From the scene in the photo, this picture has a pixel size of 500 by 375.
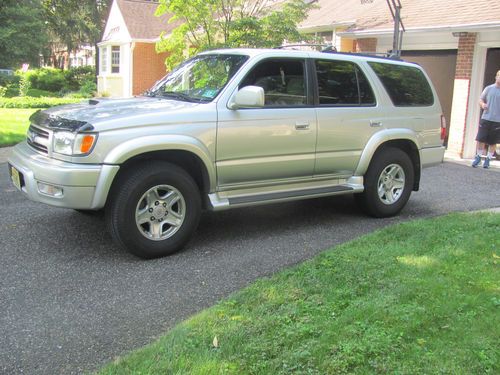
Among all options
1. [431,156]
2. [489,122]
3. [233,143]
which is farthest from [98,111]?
Answer: [489,122]

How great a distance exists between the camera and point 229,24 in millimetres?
12195

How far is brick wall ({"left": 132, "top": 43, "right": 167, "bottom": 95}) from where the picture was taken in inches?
1011

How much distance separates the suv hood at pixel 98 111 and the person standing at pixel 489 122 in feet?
24.7

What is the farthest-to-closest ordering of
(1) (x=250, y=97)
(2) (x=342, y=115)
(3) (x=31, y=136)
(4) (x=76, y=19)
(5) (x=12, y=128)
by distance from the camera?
(4) (x=76, y=19)
(5) (x=12, y=128)
(2) (x=342, y=115)
(3) (x=31, y=136)
(1) (x=250, y=97)

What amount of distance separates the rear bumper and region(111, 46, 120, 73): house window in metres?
23.7

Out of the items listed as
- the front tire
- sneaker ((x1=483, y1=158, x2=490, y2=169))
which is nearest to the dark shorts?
sneaker ((x1=483, y1=158, x2=490, y2=169))

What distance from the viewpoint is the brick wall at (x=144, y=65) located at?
25.7 metres

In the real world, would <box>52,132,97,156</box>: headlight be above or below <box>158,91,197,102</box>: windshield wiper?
below

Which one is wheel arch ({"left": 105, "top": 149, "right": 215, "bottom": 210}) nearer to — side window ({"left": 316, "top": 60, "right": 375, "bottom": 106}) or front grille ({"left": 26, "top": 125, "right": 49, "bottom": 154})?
front grille ({"left": 26, "top": 125, "right": 49, "bottom": 154})

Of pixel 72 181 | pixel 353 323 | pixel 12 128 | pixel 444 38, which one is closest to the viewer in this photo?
pixel 353 323

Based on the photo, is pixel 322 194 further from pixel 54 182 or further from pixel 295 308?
pixel 54 182

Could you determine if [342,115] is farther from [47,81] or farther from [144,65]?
[47,81]

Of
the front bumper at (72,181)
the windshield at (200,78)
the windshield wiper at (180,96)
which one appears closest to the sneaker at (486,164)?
the windshield at (200,78)

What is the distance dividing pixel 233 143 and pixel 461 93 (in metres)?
8.41
